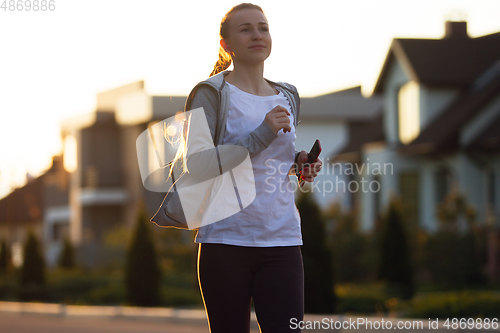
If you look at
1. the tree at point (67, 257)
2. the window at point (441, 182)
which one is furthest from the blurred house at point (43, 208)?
the window at point (441, 182)

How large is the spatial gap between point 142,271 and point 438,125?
377 inches

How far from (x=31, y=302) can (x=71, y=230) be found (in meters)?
18.3

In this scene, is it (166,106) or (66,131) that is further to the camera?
(66,131)

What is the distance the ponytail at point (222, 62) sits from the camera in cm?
347

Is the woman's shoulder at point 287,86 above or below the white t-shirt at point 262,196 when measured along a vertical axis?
above

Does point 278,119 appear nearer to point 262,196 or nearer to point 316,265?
point 262,196

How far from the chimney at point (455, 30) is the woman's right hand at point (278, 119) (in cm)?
2021

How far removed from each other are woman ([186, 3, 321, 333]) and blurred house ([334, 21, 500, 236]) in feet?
50.7

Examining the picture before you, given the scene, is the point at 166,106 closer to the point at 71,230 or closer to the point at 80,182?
the point at 80,182

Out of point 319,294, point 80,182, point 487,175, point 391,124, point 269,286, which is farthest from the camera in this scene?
point 80,182

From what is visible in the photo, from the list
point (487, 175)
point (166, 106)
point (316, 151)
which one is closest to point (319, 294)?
point (316, 151)

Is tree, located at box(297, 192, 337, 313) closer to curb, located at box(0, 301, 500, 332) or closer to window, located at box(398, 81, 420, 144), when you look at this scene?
curb, located at box(0, 301, 500, 332)

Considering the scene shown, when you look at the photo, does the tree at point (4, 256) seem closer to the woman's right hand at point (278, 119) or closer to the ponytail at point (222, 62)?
the ponytail at point (222, 62)

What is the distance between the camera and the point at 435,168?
821 inches
